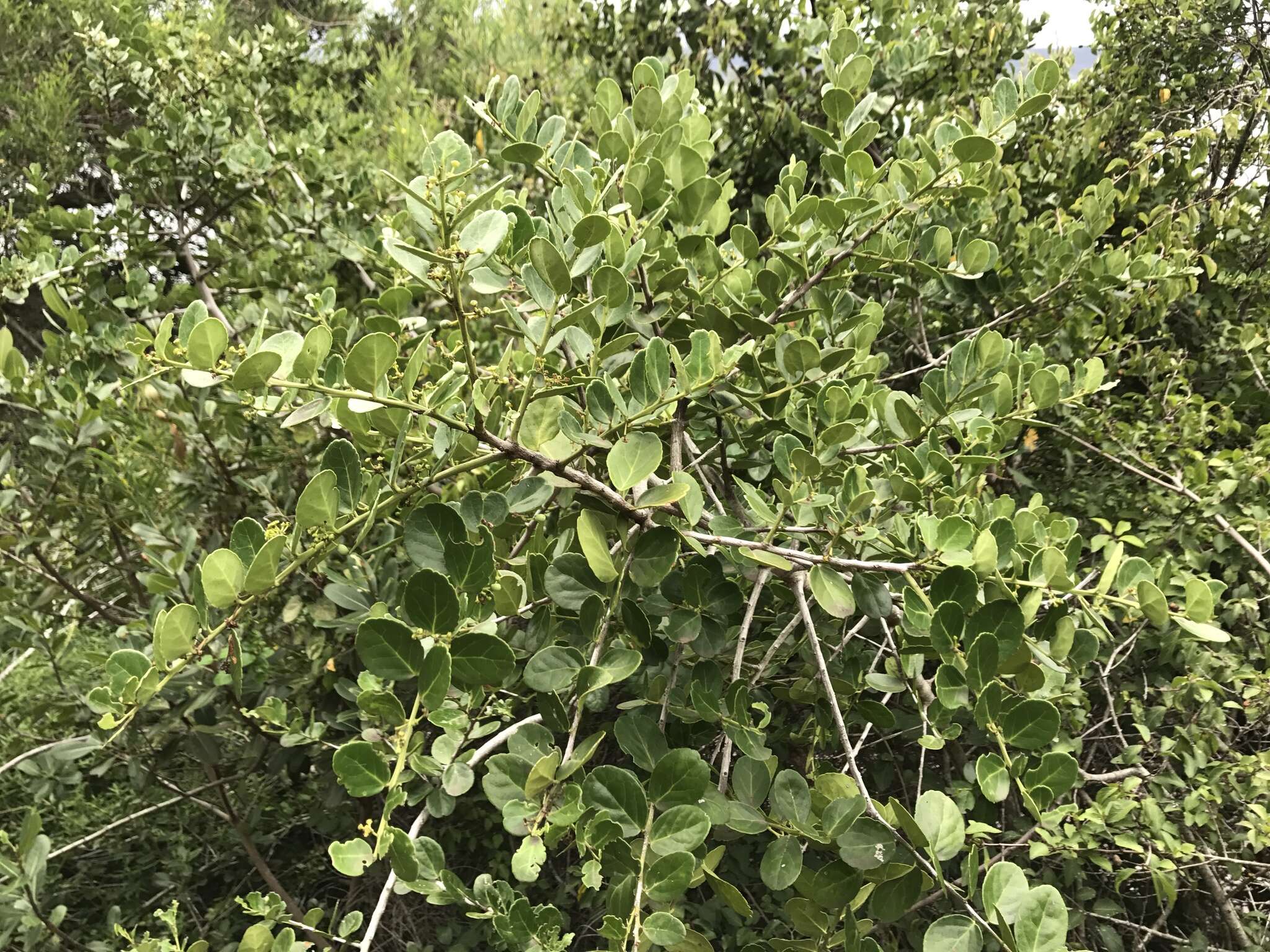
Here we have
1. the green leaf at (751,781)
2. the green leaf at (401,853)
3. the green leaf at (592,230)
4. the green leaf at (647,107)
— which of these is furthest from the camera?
the green leaf at (647,107)

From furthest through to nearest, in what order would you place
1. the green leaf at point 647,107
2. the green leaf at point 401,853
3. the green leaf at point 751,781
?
the green leaf at point 647,107, the green leaf at point 751,781, the green leaf at point 401,853

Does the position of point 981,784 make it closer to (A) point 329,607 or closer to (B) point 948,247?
(B) point 948,247

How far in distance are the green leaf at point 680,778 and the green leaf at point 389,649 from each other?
22 cm

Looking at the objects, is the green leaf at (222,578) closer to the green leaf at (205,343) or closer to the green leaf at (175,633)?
the green leaf at (175,633)

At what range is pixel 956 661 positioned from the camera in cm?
65

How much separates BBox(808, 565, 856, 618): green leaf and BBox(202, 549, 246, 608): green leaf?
0.46m

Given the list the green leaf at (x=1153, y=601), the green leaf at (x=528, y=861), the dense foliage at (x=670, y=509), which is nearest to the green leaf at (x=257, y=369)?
the dense foliage at (x=670, y=509)

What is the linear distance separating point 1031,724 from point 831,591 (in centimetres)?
19

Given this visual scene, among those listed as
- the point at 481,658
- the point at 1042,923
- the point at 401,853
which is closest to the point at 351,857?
the point at 401,853

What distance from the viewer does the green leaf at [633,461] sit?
61 centimetres

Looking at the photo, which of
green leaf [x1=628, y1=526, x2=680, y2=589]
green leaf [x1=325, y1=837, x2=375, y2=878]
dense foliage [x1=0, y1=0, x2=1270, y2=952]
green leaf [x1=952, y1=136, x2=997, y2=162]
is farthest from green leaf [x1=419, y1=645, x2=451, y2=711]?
green leaf [x1=952, y1=136, x2=997, y2=162]

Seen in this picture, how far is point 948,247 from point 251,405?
916 millimetres

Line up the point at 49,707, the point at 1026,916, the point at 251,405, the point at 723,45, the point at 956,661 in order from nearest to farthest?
the point at 1026,916 → the point at 956,661 → the point at 251,405 → the point at 49,707 → the point at 723,45

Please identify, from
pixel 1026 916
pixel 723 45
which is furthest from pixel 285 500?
pixel 723 45
